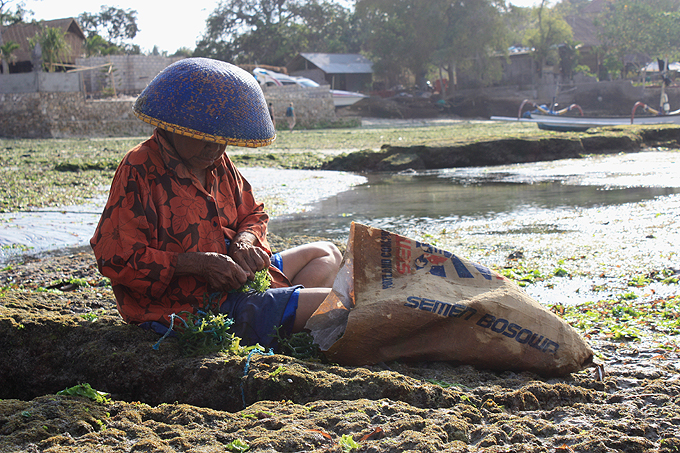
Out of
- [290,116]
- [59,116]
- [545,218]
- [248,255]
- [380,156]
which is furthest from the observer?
[290,116]

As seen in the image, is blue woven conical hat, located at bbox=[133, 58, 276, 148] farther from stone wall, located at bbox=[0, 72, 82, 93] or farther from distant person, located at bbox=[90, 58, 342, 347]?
stone wall, located at bbox=[0, 72, 82, 93]

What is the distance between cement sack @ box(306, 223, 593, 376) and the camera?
7.21ft

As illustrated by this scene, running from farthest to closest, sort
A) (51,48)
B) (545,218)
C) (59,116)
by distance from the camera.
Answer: (51,48), (59,116), (545,218)

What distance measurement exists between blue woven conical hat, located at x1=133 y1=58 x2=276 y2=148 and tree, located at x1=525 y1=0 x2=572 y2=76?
43.1m

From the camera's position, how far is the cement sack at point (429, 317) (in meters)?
2.20

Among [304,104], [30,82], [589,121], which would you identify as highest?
[30,82]

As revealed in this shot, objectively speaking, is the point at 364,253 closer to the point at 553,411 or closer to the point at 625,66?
the point at 553,411

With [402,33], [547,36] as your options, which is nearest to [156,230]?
[402,33]

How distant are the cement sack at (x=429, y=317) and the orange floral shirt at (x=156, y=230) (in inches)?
22.8

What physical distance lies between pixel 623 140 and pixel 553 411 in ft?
49.4

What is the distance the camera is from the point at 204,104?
7.16ft

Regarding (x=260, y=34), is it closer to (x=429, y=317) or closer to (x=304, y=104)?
(x=304, y=104)

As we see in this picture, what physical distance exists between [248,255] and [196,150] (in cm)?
Answer: 49

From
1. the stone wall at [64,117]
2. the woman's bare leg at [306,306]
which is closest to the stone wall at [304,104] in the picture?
the stone wall at [64,117]
